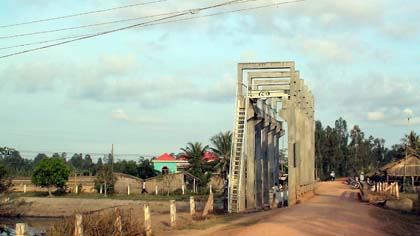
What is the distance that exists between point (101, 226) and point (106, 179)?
150 feet

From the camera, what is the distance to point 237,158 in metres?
29.0

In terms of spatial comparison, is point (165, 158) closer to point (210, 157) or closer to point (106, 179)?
point (210, 157)

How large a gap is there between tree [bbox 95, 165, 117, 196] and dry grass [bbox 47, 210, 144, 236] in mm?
44337

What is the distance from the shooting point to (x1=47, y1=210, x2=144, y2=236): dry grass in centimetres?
1569

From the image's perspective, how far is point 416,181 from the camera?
57594 mm

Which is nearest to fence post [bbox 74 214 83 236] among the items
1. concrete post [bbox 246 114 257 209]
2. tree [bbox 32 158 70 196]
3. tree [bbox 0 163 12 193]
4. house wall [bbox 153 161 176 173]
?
concrete post [bbox 246 114 257 209]

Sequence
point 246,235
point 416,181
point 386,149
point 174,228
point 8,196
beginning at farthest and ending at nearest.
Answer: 1. point 386,149
2. point 416,181
3. point 8,196
4. point 174,228
5. point 246,235

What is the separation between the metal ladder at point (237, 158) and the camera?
27.9m

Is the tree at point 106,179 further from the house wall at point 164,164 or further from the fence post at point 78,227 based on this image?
the fence post at point 78,227

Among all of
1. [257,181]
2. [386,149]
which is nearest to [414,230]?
[257,181]

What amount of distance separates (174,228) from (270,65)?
496 inches

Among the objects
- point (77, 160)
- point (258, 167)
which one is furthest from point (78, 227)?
point (77, 160)

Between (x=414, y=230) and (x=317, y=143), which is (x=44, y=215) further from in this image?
(x=317, y=143)

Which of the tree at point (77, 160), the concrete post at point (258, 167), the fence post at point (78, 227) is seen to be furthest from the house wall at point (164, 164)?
the fence post at point (78, 227)
